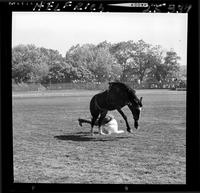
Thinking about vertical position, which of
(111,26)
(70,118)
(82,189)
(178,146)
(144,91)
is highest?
(111,26)

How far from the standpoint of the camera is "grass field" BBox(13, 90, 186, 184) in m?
3.04

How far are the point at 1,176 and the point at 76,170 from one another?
547mm

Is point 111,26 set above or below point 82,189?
above

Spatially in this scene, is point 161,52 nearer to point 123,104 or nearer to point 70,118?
point 123,104

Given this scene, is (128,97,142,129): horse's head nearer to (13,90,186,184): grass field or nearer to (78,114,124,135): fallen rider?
(13,90,186,184): grass field

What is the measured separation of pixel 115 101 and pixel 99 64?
0.96 ft

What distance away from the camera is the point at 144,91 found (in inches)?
122

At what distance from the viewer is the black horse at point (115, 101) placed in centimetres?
308

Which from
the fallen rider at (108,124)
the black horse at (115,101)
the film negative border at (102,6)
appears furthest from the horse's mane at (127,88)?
the film negative border at (102,6)

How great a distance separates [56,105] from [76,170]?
489 mm

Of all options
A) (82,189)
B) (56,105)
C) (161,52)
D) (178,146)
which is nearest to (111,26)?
(161,52)

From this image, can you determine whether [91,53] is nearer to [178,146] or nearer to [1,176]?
[178,146]

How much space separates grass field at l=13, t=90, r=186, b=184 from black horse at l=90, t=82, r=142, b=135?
4 cm

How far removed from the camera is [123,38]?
304 cm
